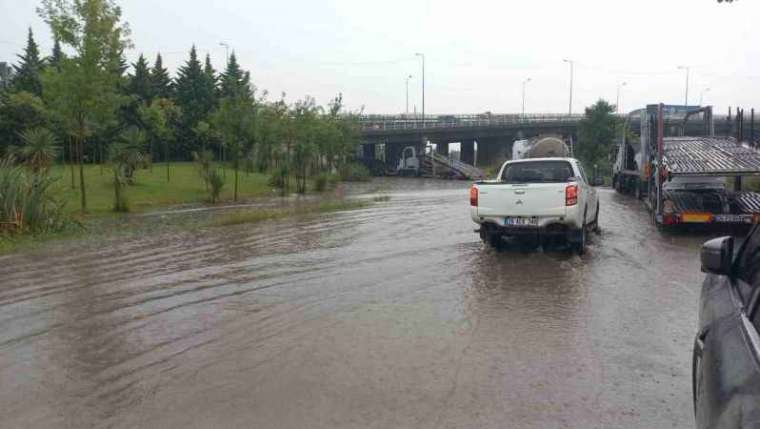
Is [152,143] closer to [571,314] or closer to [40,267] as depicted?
[40,267]

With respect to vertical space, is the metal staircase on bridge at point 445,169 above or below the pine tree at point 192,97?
→ below

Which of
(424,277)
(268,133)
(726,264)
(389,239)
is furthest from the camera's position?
(268,133)

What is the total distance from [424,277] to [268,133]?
960 inches

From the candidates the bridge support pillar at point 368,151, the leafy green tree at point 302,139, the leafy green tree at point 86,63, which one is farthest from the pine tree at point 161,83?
the leafy green tree at point 86,63

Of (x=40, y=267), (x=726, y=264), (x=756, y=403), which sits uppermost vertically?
(x=726, y=264)

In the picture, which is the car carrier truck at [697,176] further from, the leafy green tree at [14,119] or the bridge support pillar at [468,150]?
the bridge support pillar at [468,150]

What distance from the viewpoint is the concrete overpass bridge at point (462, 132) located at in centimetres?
6938

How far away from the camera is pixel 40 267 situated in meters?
11.1

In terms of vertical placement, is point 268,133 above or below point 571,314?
above

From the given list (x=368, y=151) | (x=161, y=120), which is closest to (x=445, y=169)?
(x=368, y=151)

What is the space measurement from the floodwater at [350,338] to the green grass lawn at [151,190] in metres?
12.0

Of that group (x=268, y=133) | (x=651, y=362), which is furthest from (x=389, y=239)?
(x=268, y=133)

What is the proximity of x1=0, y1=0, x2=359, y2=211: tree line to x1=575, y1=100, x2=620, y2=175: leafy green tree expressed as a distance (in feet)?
64.9

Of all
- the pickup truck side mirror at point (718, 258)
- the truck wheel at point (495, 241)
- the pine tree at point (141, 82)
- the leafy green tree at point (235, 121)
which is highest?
the pine tree at point (141, 82)
